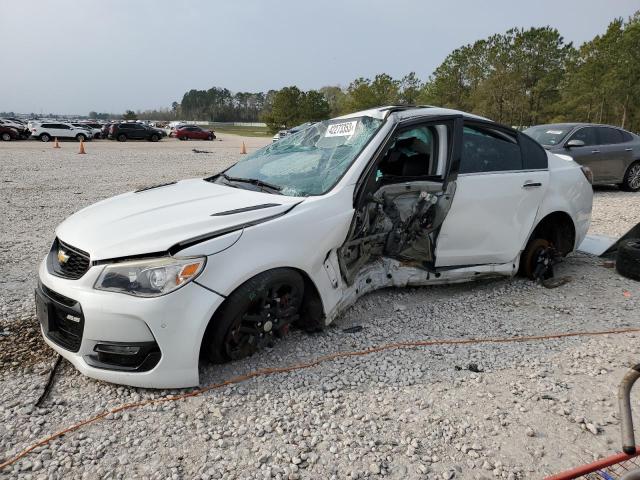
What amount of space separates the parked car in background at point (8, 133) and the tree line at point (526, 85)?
2444cm

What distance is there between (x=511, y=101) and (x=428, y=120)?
45.8 metres

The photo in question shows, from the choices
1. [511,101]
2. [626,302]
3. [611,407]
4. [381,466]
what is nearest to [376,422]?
[381,466]

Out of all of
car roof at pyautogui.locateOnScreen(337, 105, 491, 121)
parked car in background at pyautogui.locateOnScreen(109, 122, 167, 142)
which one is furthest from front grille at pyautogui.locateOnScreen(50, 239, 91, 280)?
parked car in background at pyautogui.locateOnScreen(109, 122, 167, 142)

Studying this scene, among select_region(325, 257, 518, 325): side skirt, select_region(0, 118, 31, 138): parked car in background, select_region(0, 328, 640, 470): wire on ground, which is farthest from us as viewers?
select_region(0, 118, 31, 138): parked car in background

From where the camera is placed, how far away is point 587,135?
32.0 feet

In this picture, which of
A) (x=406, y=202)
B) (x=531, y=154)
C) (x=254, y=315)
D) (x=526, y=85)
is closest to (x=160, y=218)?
(x=254, y=315)

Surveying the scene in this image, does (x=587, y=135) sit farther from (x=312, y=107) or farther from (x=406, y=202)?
(x=312, y=107)

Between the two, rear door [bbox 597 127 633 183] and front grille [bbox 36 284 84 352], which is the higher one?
rear door [bbox 597 127 633 183]

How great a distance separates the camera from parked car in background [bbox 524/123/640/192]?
950 cm

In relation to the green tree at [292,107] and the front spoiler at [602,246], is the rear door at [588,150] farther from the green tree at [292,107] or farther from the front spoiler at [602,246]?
the green tree at [292,107]

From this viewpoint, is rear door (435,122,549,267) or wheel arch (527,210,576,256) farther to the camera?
wheel arch (527,210,576,256)

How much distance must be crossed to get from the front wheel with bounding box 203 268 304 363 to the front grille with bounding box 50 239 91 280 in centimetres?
80

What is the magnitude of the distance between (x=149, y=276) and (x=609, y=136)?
1060 cm

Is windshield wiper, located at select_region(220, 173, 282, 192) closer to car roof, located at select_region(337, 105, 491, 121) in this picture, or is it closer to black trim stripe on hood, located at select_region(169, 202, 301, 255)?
black trim stripe on hood, located at select_region(169, 202, 301, 255)
